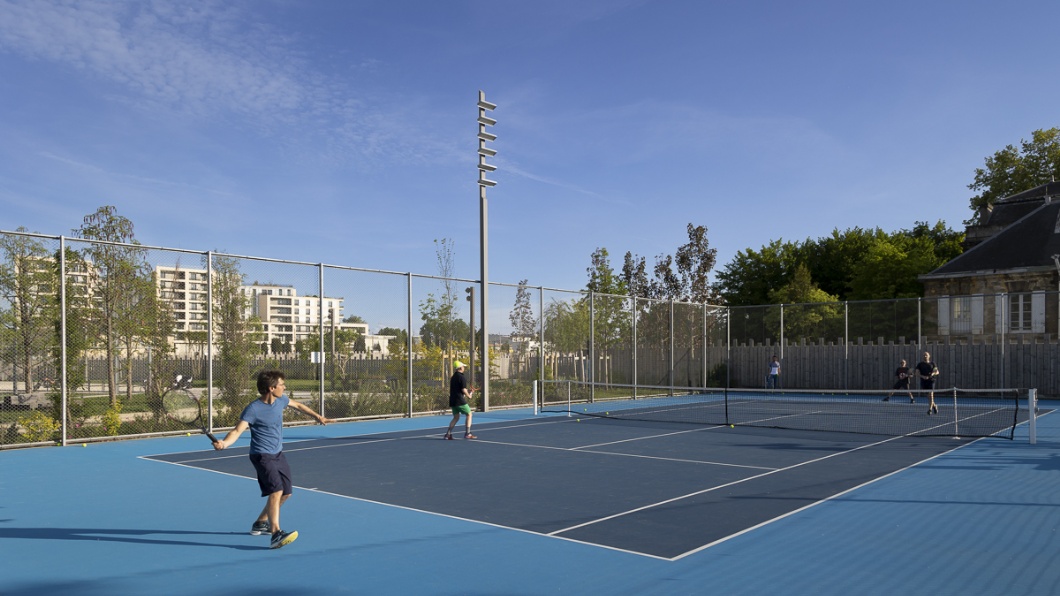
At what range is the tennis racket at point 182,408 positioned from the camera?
1588cm

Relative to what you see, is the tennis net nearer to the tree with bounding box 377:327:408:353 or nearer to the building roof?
the tree with bounding box 377:327:408:353

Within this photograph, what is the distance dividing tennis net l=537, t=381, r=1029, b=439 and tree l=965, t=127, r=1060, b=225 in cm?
3552

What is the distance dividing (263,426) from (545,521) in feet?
9.46

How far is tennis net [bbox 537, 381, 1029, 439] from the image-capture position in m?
17.4

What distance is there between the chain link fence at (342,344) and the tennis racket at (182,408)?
0.17 meters

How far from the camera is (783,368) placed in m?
34.2

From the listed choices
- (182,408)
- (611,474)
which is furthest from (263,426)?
(182,408)

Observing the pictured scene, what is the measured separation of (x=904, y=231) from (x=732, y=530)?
62.5 meters

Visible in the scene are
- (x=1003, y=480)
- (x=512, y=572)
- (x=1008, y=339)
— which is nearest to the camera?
(x=512, y=572)

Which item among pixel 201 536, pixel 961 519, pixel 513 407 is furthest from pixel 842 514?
pixel 513 407

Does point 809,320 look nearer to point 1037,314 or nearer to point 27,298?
point 1037,314

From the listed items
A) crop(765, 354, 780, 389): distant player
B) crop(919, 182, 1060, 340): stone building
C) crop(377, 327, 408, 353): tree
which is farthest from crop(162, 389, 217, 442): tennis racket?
crop(919, 182, 1060, 340): stone building

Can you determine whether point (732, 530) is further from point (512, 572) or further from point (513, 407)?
point (513, 407)

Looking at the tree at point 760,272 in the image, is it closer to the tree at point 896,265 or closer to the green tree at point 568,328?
the tree at point 896,265
